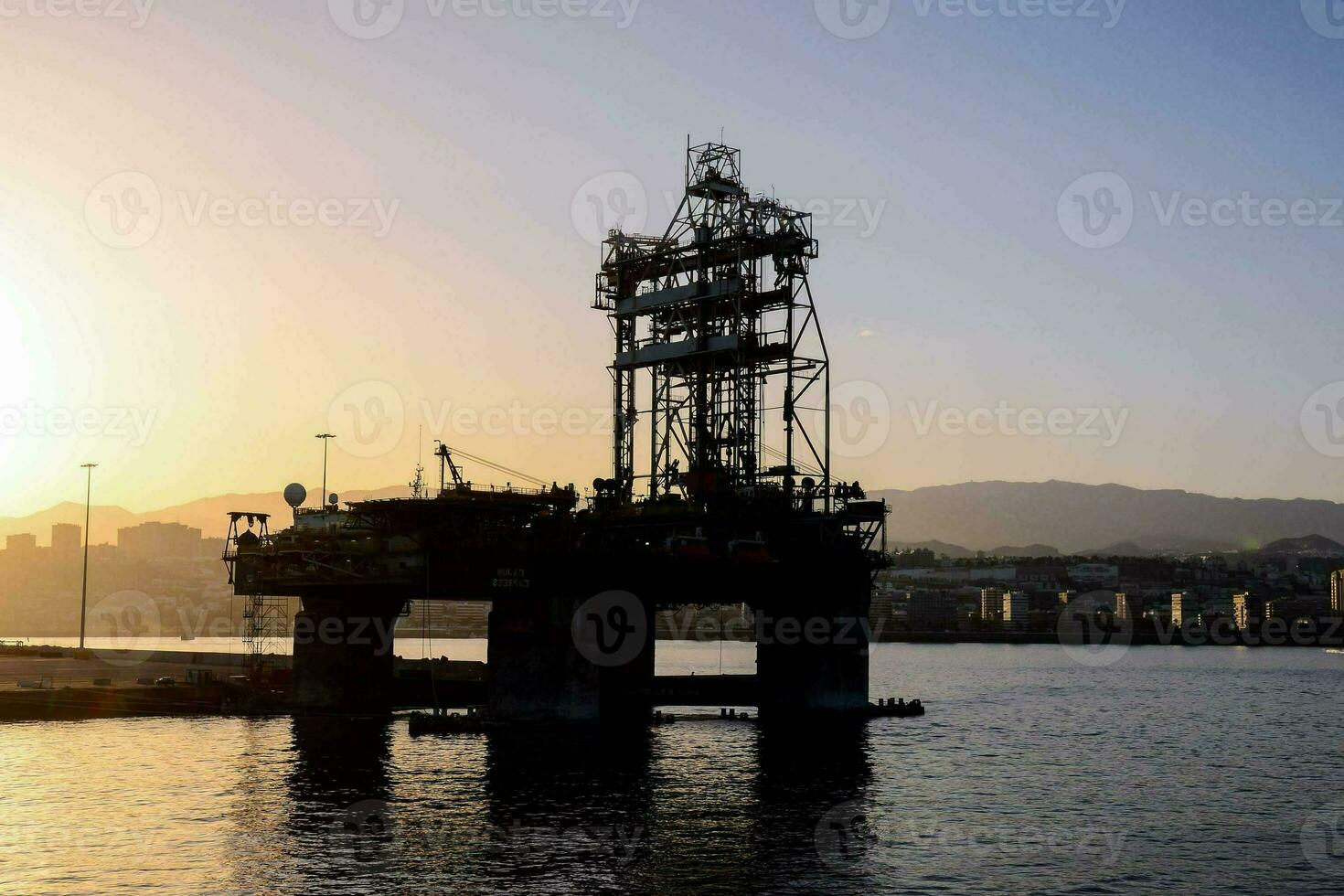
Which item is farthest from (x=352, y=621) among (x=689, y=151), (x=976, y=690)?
(x=976, y=690)

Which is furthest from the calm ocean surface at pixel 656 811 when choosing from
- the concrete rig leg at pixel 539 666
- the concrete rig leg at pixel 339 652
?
the concrete rig leg at pixel 339 652

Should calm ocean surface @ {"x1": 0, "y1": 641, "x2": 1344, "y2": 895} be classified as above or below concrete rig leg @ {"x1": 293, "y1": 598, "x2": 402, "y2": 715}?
below

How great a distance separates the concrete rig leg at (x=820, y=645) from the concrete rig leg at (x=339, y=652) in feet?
105

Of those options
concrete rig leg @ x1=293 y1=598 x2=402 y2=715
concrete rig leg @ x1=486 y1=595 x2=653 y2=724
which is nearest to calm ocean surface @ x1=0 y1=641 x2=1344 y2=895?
concrete rig leg @ x1=486 y1=595 x2=653 y2=724

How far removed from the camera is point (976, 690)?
175375 mm

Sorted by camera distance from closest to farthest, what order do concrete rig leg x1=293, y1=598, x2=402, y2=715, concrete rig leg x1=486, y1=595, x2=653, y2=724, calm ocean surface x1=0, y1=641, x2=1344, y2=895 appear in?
1. calm ocean surface x1=0, y1=641, x2=1344, y2=895
2. concrete rig leg x1=486, y1=595, x2=653, y2=724
3. concrete rig leg x1=293, y1=598, x2=402, y2=715

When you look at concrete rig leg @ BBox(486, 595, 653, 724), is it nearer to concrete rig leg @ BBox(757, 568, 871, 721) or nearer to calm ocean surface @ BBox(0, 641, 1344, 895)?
calm ocean surface @ BBox(0, 641, 1344, 895)

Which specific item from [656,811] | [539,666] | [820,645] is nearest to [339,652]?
[539,666]

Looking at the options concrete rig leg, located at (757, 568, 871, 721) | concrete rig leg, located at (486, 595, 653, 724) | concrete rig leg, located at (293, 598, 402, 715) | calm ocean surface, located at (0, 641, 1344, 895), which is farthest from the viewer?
concrete rig leg, located at (757, 568, 871, 721)

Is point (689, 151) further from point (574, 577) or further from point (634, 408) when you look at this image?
point (574, 577)

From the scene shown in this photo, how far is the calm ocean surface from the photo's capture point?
53.4 m

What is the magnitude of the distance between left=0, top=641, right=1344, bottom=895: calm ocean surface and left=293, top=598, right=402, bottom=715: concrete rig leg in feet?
10.9

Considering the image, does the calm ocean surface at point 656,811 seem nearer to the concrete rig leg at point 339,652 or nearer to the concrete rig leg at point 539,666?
the concrete rig leg at point 539,666

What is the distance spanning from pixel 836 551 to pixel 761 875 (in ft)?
180
